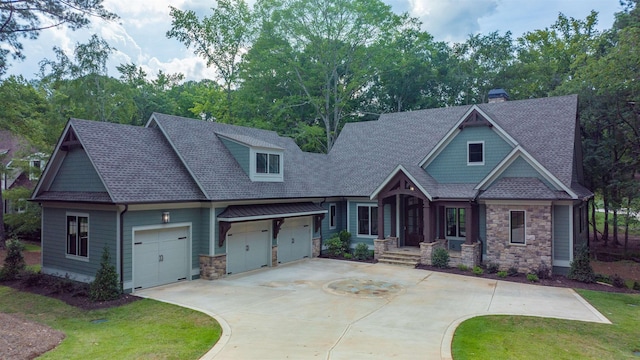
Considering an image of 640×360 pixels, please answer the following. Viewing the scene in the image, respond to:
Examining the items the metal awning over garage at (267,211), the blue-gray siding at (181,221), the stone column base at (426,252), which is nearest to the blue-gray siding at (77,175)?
the blue-gray siding at (181,221)

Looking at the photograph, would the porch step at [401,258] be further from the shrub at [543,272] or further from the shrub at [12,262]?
the shrub at [12,262]

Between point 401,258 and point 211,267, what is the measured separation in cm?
898

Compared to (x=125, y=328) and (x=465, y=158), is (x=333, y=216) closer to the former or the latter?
(x=465, y=158)

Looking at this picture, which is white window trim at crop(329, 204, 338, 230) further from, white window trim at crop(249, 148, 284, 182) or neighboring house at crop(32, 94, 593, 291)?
white window trim at crop(249, 148, 284, 182)

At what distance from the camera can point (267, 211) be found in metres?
17.2

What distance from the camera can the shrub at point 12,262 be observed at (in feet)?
49.9

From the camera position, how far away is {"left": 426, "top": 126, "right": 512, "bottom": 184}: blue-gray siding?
19266 mm

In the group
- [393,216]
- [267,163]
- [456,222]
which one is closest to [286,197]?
[267,163]

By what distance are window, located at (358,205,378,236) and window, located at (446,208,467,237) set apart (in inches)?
149

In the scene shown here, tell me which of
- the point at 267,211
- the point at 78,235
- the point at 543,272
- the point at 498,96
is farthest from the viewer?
the point at 498,96

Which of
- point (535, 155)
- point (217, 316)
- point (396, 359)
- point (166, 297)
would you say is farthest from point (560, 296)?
point (166, 297)

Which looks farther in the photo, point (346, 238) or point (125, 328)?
point (346, 238)

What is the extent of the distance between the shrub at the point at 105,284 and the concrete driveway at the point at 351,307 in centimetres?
96

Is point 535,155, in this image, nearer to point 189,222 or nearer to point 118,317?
point 189,222
